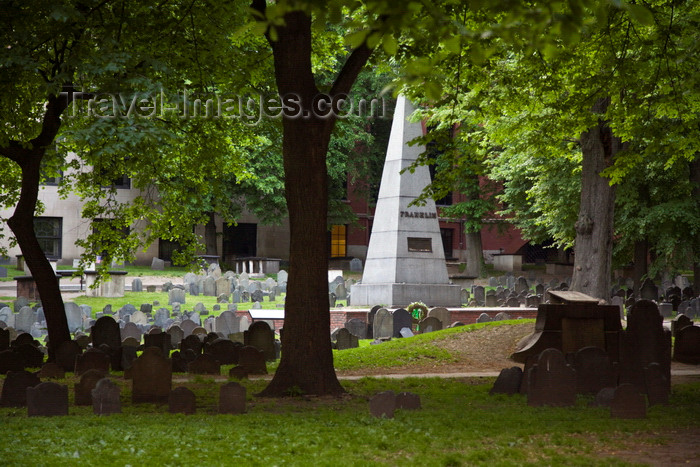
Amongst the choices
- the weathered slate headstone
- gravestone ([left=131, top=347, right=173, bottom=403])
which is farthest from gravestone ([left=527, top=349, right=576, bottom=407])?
the weathered slate headstone

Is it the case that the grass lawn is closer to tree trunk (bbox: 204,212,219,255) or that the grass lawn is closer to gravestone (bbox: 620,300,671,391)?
gravestone (bbox: 620,300,671,391)

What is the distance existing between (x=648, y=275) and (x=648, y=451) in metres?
23.6

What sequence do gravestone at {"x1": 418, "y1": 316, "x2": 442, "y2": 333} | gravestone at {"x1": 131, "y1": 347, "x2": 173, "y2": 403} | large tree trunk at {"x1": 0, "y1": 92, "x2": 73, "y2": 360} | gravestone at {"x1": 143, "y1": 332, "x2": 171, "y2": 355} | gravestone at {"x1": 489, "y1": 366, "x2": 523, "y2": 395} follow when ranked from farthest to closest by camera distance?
gravestone at {"x1": 418, "y1": 316, "x2": 442, "y2": 333} → gravestone at {"x1": 143, "y1": 332, "x2": 171, "y2": 355} → large tree trunk at {"x1": 0, "y1": 92, "x2": 73, "y2": 360} → gravestone at {"x1": 489, "y1": 366, "x2": 523, "y2": 395} → gravestone at {"x1": 131, "y1": 347, "x2": 173, "y2": 403}

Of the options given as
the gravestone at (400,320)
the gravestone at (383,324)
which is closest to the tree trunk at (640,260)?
the gravestone at (400,320)

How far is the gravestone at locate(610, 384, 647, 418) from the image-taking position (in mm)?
8219

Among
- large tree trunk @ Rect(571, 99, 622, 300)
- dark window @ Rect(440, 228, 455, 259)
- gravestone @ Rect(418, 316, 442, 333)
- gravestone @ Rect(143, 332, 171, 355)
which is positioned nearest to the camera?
gravestone @ Rect(143, 332, 171, 355)

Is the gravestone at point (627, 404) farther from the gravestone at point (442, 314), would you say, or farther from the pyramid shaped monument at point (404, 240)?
the pyramid shaped monument at point (404, 240)

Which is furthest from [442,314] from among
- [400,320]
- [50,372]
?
[50,372]

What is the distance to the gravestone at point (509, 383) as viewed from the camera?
1026 centimetres

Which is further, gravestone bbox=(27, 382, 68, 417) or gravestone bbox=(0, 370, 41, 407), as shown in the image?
gravestone bbox=(0, 370, 41, 407)

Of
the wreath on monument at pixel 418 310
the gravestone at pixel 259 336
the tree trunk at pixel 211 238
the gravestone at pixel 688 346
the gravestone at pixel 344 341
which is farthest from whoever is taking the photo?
the tree trunk at pixel 211 238

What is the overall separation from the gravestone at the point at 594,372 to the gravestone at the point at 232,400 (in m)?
4.37

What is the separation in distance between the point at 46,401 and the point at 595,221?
13364mm

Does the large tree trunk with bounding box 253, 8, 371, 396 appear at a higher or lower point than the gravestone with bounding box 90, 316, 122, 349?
higher
